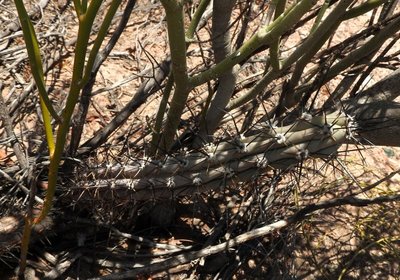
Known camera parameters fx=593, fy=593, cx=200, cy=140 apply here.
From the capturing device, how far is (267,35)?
1698 mm

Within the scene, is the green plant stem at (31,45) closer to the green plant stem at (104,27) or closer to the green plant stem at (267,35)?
the green plant stem at (104,27)

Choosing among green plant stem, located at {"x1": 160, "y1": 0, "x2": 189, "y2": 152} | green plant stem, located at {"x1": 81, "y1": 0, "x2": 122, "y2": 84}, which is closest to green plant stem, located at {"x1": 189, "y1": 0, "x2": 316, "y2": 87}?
green plant stem, located at {"x1": 160, "y1": 0, "x2": 189, "y2": 152}

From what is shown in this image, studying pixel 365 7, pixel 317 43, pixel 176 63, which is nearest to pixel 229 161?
pixel 176 63

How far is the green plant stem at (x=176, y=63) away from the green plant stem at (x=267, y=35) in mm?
52

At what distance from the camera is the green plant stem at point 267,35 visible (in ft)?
5.09

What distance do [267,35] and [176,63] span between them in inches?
11.5

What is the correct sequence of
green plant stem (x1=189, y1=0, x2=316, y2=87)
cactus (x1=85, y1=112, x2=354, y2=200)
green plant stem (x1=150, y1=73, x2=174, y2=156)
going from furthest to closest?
1. green plant stem (x1=150, y1=73, x2=174, y2=156)
2. cactus (x1=85, y1=112, x2=354, y2=200)
3. green plant stem (x1=189, y1=0, x2=316, y2=87)

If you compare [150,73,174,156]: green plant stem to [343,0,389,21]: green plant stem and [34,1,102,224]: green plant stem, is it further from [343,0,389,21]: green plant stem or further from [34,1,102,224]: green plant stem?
[343,0,389,21]: green plant stem

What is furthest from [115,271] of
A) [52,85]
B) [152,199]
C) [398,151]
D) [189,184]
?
[398,151]

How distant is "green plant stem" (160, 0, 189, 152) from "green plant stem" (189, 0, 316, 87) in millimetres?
52

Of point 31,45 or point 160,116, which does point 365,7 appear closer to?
point 160,116

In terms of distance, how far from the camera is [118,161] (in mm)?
2105

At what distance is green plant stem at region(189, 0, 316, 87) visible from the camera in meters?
1.55

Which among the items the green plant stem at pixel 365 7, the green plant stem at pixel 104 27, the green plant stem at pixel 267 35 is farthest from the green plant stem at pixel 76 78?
the green plant stem at pixel 365 7
